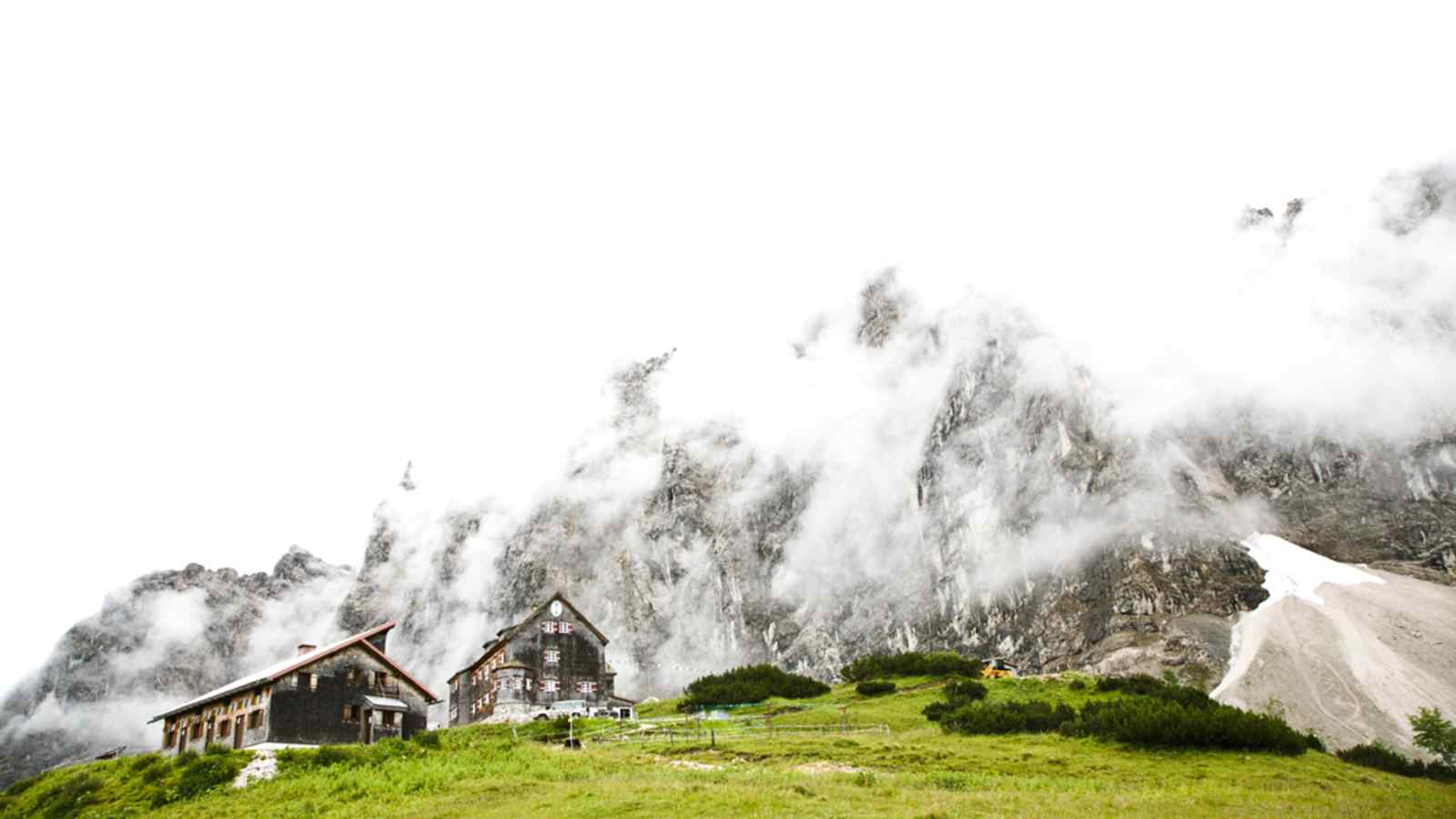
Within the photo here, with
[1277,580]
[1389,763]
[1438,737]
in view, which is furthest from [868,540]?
[1389,763]

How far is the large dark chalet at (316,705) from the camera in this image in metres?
43.1

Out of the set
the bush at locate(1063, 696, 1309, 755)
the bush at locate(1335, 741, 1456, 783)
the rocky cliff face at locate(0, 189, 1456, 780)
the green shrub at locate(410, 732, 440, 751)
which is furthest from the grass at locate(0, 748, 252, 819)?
the rocky cliff face at locate(0, 189, 1456, 780)

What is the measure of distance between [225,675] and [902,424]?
426ft

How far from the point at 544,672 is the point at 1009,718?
43.9m

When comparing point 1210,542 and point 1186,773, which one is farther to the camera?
point 1210,542

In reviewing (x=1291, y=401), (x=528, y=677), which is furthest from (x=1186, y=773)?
(x=1291, y=401)

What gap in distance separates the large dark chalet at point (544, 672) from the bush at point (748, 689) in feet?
27.1

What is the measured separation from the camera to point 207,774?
1261 inches

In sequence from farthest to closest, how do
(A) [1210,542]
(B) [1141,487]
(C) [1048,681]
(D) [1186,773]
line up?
(B) [1141,487], (A) [1210,542], (C) [1048,681], (D) [1186,773]

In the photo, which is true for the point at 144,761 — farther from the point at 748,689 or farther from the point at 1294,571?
the point at 1294,571

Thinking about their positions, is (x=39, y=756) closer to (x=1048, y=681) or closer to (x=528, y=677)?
(x=528, y=677)

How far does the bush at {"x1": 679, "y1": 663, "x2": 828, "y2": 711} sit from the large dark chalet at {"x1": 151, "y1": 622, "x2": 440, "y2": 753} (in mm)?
21642

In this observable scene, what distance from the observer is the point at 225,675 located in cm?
15425

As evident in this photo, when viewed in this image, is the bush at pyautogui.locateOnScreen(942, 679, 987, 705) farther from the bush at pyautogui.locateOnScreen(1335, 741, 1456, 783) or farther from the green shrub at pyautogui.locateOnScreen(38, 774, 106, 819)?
the green shrub at pyautogui.locateOnScreen(38, 774, 106, 819)
